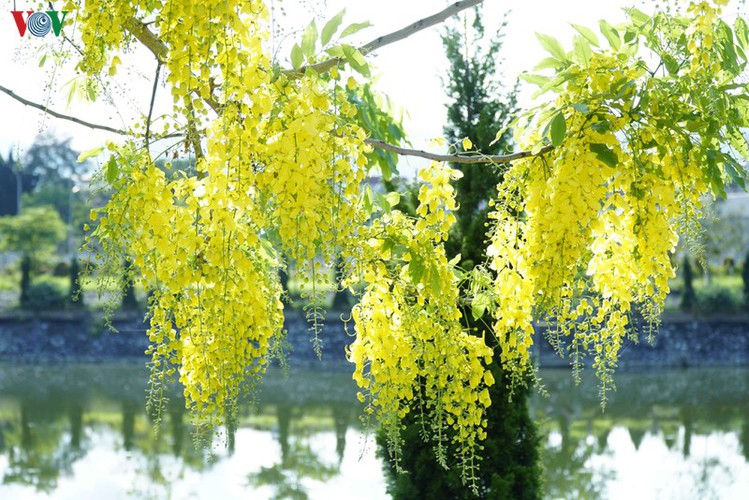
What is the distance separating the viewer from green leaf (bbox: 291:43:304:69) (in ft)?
7.43

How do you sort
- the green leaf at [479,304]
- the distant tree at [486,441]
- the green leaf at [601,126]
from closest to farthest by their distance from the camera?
1. the green leaf at [601,126]
2. the green leaf at [479,304]
3. the distant tree at [486,441]

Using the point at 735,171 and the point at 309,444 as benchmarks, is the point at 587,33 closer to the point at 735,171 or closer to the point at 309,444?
the point at 735,171

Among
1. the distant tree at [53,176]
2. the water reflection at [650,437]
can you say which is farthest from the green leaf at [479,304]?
the distant tree at [53,176]

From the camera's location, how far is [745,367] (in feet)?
52.9

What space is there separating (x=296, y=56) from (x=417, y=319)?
88cm

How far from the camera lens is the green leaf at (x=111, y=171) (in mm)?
2205

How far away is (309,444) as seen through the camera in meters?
9.85

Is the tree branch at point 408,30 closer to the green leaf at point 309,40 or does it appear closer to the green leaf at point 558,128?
the green leaf at point 309,40

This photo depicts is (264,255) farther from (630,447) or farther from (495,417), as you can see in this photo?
(630,447)

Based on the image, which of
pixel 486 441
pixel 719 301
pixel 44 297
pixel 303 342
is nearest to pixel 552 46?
pixel 486 441

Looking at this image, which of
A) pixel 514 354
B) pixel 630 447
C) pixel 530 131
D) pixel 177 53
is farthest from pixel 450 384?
pixel 630 447

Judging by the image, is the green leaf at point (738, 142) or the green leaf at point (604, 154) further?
the green leaf at point (738, 142)

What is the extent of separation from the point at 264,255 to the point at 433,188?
541 mm

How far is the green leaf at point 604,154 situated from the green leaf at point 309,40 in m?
0.73
